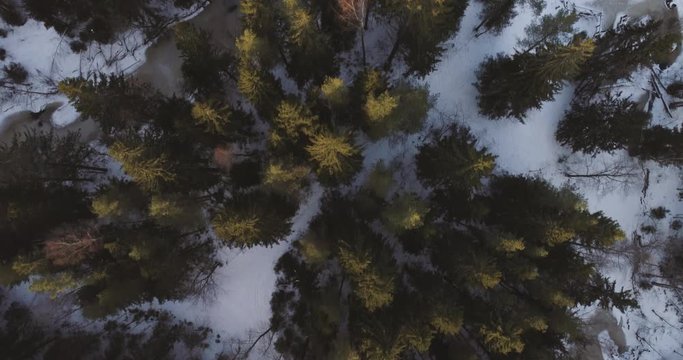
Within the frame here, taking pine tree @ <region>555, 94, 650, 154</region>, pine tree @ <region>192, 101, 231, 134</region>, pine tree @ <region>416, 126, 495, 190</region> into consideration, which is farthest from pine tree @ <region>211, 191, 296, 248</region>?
pine tree @ <region>555, 94, 650, 154</region>

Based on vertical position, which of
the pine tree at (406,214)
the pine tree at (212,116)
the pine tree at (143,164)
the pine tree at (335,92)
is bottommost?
the pine tree at (406,214)

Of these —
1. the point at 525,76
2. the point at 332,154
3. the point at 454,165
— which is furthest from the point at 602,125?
the point at 332,154

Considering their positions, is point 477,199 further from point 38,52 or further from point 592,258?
point 38,52

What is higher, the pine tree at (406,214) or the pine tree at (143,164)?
the pine tree at (143,164)

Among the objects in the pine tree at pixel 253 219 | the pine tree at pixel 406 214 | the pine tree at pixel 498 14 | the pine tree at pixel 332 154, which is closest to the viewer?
the pine tree at pixel 332 154

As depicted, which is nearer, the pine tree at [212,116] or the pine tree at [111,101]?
the pine tree at [212,116]

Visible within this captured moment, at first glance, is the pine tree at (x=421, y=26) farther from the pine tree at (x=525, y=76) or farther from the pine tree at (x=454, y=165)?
the pine tree at (x=454, y=165)

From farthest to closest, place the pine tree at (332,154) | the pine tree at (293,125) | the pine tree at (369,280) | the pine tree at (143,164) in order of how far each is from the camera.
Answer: the pine tree at (369,280) → the pine tree at (293,125) → the pine tree at (332,154) → the pine tree at (143,164)

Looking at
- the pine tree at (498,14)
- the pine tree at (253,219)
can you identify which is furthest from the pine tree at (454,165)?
the pine tree at (253,219)

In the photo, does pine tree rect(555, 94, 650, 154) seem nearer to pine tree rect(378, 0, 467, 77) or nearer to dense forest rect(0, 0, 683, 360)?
dense forest rect(0, 0, 683, 360)
